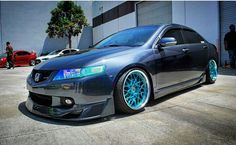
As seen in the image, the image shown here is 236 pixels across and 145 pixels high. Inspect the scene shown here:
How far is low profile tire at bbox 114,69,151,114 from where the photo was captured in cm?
306

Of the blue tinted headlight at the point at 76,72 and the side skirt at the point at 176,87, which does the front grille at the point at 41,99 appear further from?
the side skirt at the point at 176,87

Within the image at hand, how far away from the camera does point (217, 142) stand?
90.3 inches

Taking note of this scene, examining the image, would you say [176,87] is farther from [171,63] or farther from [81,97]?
[81,97]

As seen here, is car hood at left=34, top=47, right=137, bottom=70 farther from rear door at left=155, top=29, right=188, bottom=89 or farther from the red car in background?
the red car in background

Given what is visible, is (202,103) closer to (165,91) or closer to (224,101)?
(224,101)

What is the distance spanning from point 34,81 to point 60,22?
21.8m

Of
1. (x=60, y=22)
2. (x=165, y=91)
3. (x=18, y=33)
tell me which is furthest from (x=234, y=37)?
(x=18, y=33)

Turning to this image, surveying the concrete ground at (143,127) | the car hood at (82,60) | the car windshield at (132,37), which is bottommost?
the concrete ground at (143,127)

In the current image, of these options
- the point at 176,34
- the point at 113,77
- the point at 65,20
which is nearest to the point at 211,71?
the point at 176,34

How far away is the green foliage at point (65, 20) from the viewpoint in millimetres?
23703

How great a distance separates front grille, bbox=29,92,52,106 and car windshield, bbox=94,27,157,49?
1478mm

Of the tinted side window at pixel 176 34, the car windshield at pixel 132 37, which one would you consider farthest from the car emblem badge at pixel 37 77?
the tinted side window at pixel 176 34

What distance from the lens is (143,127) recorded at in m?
2.74

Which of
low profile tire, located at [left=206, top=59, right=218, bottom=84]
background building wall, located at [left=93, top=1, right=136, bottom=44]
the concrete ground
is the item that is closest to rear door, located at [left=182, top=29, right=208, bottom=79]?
low profile tire, located at [left=206, top=59, right=218, bottom=84]
